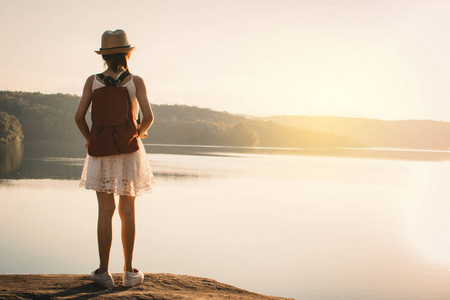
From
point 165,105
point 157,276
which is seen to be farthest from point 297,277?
point 165,105

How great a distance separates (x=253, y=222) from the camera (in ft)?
35.1

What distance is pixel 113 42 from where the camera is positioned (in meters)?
3.84

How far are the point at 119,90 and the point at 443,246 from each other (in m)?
7.44

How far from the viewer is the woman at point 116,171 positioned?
12.5 ft

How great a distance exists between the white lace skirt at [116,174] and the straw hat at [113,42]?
81 centimetres

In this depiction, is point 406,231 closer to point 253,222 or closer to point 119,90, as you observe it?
point 253,222

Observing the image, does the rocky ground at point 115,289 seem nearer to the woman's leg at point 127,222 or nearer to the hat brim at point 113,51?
the woman's leg at point 127,222

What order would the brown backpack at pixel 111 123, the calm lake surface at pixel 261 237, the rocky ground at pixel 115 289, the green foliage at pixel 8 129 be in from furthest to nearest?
the green foliage at pixel 8 129, the calm lake surface at pixel 261 237, the brown backpack at pixel 111 123, the rocky ground at pixel 115 289

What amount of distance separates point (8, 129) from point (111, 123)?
6165 centimetres

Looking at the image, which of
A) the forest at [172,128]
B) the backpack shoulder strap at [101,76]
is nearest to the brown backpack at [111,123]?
the backpack shoulder strap at [101,76]

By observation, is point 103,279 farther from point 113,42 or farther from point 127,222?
point 113,42

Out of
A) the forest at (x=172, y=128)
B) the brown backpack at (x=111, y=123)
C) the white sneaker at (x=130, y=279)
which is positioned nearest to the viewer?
the brown backpack at (x=111, y=123)

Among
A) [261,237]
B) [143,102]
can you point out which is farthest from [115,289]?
[261,237]

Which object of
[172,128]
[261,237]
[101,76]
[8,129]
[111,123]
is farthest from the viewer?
[172,128]
